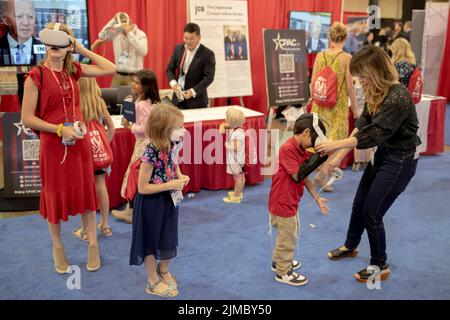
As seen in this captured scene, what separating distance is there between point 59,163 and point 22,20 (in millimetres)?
2506

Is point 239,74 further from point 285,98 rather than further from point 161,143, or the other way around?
point 161,143

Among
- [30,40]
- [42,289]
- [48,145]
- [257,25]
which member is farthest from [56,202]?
[257,25]

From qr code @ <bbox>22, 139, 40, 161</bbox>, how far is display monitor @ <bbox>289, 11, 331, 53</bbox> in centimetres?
443

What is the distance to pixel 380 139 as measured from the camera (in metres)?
2.34

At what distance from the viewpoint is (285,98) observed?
5781 millimetres

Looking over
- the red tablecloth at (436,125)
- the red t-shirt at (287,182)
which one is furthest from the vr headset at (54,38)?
the red tablecloth at (436,125)

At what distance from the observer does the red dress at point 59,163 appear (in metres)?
2.39

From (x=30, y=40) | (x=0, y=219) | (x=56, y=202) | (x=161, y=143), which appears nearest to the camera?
(x=161, y=143)

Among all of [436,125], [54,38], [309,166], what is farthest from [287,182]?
[436,125]

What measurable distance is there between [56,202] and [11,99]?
10.8 ft

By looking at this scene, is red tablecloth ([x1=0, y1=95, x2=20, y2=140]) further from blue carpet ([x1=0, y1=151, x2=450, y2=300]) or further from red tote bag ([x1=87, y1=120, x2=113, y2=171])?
red tote bag ([x1=87, y1=120, x2=113, y2=171])

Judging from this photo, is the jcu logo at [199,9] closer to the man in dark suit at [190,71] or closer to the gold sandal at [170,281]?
the man in dark suit at [190,71]

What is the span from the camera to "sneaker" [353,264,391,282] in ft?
8.87

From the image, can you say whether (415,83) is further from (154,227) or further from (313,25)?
(313,25)
